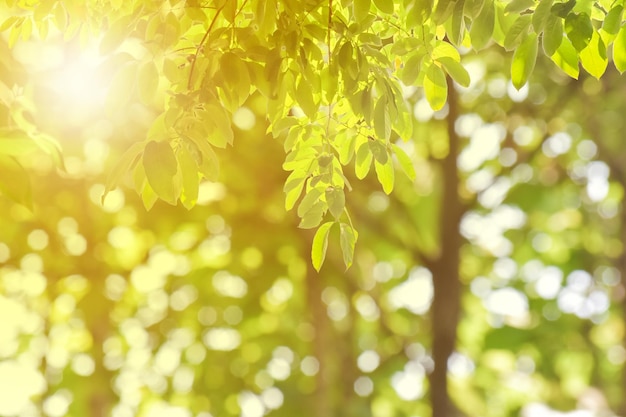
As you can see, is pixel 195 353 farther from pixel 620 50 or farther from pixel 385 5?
pixel 620 50

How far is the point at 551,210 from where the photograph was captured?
12320mm

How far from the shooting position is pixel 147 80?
313cm

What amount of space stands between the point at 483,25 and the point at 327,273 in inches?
376

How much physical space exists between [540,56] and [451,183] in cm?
206

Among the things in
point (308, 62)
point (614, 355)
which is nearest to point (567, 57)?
point (308, 62)

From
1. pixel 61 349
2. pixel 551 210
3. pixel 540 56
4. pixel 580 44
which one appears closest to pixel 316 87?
pixel 580 44

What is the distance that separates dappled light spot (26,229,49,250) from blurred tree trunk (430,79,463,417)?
500cm

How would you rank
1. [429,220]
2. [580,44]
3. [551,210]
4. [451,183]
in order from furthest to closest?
[429,220] → [551,210] → [451,183] → [580,44]

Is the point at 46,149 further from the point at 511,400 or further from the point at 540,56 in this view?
the point at 511,400

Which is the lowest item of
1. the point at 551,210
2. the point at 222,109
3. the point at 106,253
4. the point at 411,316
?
the point at 411,316

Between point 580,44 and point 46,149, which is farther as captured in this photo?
point 46,149

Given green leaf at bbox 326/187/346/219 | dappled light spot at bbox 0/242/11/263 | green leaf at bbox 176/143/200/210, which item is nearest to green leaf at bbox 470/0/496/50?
green leaf at bbox 326/187/346/219

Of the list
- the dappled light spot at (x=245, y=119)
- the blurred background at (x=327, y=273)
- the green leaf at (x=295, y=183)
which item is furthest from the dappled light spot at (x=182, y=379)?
the green leaf at (x=295, y=183)

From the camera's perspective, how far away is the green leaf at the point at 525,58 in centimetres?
306
